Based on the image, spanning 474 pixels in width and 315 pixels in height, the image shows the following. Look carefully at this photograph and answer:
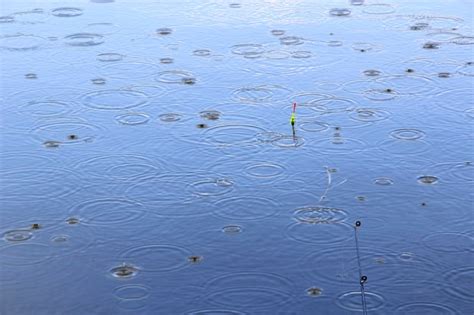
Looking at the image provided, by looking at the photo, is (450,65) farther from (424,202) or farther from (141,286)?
(141,286)

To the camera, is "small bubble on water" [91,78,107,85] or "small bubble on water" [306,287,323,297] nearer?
"small bubble on water" [306,287,323,297]

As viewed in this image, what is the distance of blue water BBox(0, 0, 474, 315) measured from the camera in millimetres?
7766

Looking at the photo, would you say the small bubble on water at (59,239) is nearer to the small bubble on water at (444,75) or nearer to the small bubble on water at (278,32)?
the small bubble on water at (444,75)

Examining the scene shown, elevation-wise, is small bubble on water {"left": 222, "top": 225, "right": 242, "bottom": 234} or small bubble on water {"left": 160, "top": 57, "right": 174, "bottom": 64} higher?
small bubble on water {"left": 160, "top": 57, "right": 174, "bottom": 64}

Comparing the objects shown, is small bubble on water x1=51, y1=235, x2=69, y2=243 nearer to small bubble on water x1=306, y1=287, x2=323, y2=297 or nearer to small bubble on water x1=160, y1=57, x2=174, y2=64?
small bubble on water x1=306, y1=287, x2=323, y2=297

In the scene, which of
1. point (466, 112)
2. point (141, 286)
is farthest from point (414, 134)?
point (141, 286)

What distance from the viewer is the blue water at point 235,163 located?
7.77 metres

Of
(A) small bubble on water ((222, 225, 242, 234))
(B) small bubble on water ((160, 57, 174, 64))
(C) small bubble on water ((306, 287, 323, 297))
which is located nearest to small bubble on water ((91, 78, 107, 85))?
(B) small bubble on water ((160, 57, 174, 64))

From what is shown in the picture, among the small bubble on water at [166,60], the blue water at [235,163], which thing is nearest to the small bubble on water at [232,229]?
the blue water at [235,163]

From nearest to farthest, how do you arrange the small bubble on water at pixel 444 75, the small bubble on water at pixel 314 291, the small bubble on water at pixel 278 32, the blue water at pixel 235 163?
the small bubble on water at pixel 314 291
the blue water at pixel 235 163
the small bubble on water at pixel 444 75
the small bubble on water at pixel 278 32

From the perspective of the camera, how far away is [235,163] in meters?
9.79

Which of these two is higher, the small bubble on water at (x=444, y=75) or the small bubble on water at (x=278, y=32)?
the small bubble on water at (x=278, y=32)

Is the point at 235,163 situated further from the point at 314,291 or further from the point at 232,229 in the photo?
the point at 314,291

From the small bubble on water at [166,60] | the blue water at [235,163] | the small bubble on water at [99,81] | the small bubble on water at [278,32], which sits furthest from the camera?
the small bubble on water at [278,32]
